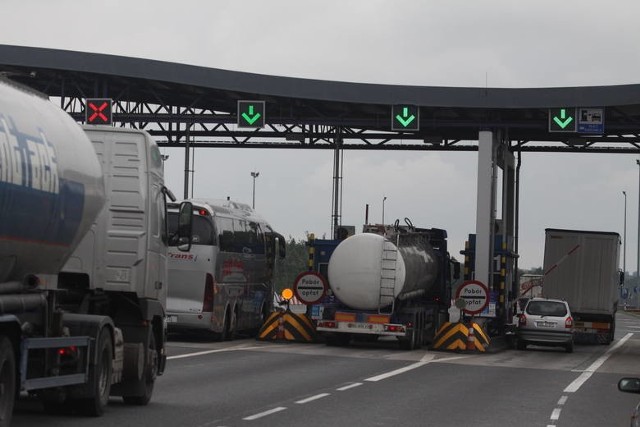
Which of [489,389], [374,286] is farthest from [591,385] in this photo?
[374,286]

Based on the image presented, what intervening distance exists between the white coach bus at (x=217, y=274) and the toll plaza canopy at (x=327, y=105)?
526 centimetres

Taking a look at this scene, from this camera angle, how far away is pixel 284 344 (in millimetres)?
33812

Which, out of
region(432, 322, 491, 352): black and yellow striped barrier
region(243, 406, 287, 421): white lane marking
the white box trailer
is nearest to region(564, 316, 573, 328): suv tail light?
region(432, 322, 491, 352): black and yellow striped barrier

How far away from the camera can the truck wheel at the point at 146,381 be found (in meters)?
16.5

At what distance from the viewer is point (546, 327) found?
1462 inches

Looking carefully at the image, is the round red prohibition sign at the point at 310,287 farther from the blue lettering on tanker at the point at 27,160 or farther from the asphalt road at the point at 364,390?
the blue lettering on tanker at the point at 27,160

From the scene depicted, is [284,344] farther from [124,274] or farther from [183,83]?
[124,274]

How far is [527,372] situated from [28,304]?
15.6 m

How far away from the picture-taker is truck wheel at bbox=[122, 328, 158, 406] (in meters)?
16.5

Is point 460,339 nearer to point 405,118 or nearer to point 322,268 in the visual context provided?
point 322,268

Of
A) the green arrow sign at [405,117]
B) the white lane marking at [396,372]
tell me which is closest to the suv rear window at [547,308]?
the green arrow sign at [405,117]

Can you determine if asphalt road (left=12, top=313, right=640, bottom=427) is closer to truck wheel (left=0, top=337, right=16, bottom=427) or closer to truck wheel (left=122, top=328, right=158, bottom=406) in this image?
truck wheel (left=122, top=328, right=158, bottom=406)

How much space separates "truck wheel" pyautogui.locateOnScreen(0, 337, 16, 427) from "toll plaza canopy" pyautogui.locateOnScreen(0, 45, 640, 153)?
27.6 meters

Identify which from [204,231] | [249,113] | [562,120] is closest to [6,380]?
[204,231]
